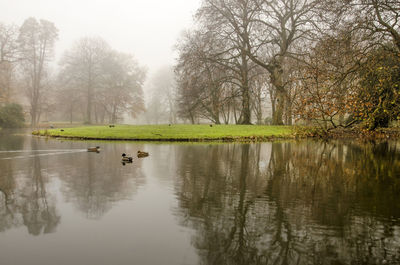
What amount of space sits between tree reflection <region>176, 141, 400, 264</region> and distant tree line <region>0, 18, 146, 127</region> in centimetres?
4143

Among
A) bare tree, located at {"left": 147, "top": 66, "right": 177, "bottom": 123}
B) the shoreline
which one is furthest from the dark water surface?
bare tree, located at {"left": 147, "top": 66, "right": 177, "bottom": 123}

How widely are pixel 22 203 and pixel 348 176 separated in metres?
7.05

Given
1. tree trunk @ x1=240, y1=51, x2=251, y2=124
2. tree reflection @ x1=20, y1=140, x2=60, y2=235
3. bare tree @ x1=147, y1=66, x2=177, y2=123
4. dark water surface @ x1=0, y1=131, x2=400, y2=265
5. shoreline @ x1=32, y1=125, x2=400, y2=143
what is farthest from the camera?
bare tree @ x1=147, y1=66, x2=177, y2=123

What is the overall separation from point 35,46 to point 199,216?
4518cm

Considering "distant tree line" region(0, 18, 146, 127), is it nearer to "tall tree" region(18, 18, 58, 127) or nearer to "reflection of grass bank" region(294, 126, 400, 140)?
"tall tree" region(18, 18, 58, 127)

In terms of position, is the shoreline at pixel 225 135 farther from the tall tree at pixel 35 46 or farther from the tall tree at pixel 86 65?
the tall tree at pixel 86 65

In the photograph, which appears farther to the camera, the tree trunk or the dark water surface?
the tree trunk

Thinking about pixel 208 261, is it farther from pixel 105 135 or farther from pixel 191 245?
pixel 105 135

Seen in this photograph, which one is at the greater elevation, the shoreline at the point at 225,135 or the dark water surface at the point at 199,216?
the shoreline at the point at 225,135

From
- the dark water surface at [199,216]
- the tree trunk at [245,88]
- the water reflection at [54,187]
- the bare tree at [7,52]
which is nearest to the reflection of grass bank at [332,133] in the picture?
the tree trunk at [245,88]

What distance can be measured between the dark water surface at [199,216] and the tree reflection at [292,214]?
0.04 ft

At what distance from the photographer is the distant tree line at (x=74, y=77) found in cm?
4225

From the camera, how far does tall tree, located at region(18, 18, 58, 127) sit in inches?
1609

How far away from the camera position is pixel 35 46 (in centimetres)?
4222
